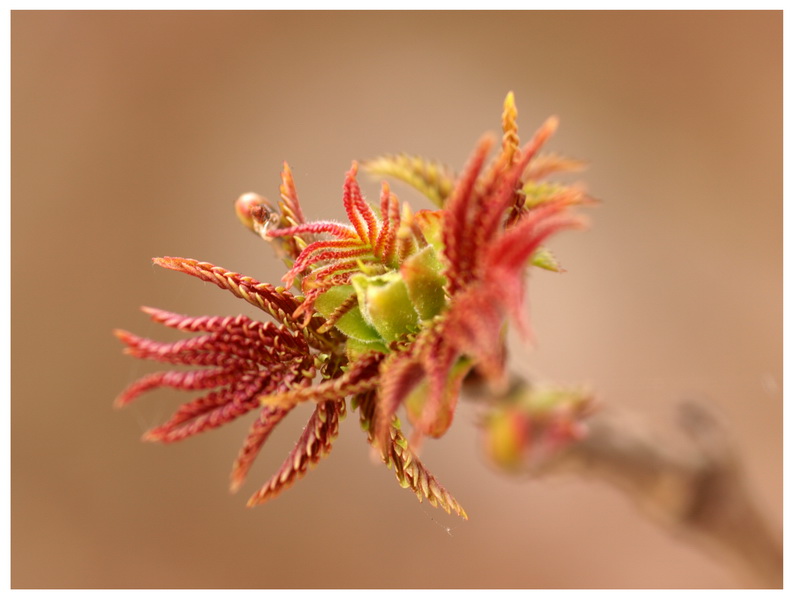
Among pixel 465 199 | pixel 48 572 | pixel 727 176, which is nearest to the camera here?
pixel 465 199

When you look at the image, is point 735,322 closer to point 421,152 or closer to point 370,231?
point 421,152

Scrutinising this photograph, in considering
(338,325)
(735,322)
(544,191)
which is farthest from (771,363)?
(338,325)

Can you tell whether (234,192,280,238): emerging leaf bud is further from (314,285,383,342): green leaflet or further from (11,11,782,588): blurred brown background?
(11,11,782,588): blurred brown background

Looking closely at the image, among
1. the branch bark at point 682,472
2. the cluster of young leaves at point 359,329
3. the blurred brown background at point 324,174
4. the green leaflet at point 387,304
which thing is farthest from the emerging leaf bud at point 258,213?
the blurred brown background at point 324,174

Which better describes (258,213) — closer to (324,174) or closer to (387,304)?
(387,304)

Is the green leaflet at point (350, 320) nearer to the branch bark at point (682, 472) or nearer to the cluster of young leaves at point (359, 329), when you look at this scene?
the cluster of young leaves at point (359, 329)

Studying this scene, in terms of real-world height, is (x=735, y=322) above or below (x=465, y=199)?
below
